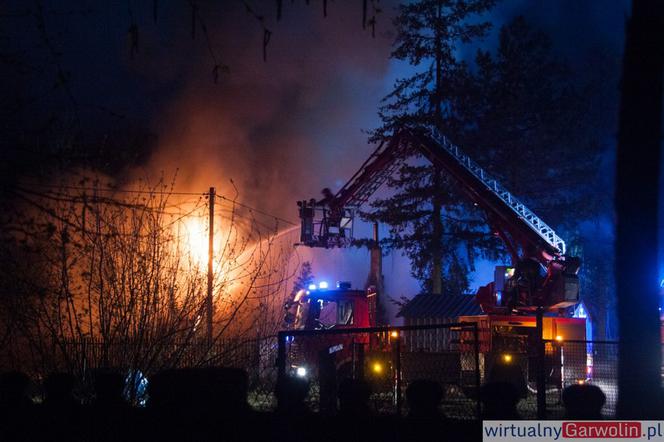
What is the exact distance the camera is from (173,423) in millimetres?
5652

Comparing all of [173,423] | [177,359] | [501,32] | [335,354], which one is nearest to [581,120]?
[501,32]

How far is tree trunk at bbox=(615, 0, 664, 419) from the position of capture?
5254mm

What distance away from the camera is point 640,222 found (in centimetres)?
531

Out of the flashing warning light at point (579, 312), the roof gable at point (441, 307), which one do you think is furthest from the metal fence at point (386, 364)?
the roof gable at point (441, 307)

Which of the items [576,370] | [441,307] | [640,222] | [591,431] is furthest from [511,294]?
[640,222]

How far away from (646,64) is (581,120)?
100 feet

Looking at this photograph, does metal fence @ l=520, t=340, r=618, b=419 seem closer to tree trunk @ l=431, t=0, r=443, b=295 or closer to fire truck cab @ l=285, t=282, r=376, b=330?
fire truck cab @ l=285, t=282, r=376, b=330

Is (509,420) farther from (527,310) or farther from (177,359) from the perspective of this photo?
(527,310)

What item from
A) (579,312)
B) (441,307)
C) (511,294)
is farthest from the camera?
(441,307)

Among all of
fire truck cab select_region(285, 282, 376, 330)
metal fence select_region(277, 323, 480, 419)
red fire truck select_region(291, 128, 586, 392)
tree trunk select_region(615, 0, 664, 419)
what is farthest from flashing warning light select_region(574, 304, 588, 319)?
tree trunk select_region(615, 0, 664, 419)

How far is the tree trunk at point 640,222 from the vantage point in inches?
207

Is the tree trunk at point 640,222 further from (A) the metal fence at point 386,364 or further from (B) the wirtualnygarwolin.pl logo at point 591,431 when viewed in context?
(A) the metal fence at point 386,364

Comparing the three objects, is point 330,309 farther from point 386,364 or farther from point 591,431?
point 591,431

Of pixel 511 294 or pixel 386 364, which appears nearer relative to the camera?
pixel 386 364
